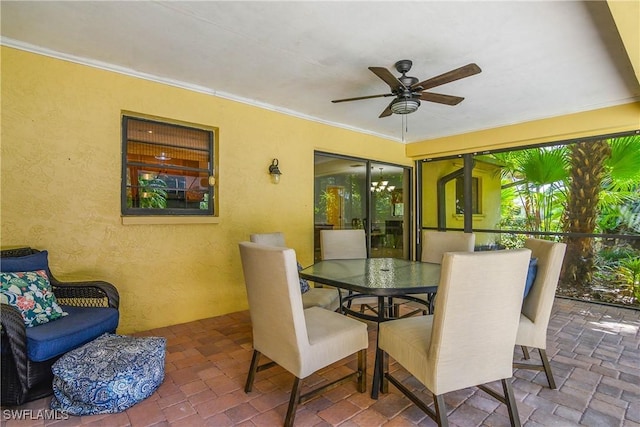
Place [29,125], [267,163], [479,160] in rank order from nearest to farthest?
1. [29,125]
2. [267,163]
3. [479,160]

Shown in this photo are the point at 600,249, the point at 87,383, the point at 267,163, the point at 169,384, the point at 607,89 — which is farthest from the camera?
the point at 600,249

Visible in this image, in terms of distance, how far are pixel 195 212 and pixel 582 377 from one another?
3.68 m

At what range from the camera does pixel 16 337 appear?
180 centimetres

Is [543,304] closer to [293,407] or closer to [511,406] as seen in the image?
[511,406]

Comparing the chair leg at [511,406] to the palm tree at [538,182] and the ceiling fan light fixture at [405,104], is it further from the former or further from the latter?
the palm tree at [538,182]

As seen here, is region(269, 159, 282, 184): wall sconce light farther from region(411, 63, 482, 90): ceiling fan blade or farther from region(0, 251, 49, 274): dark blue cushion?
region(0, 251, 49, 274): dark blue cushion

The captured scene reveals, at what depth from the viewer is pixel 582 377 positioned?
90.7 inches

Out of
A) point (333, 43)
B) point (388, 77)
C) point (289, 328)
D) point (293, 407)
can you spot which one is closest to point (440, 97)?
point (388, 77)

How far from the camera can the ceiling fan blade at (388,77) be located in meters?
2.38

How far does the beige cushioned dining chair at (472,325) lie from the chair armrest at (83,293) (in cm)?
223

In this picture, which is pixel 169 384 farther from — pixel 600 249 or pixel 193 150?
pixel 600 249

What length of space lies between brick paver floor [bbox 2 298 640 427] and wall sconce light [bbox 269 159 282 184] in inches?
77.7

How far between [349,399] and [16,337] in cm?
197

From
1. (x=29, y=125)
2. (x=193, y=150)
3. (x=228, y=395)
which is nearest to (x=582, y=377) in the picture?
(x=228, y=395)
